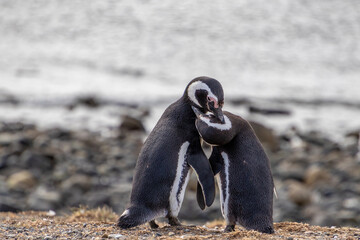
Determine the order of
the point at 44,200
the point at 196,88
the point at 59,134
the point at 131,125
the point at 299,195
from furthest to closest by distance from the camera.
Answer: the point at 131,125
the point at 59,134
the point at 299,195
the point at 44,200
the point at 196,88

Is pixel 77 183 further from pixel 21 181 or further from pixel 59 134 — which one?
pixel 59 134

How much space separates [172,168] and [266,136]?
34.7ft

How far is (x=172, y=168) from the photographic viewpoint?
5.83 m

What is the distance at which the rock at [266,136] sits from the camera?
15.8 meters

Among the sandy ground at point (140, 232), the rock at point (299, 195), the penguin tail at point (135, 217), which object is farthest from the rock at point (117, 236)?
the rock at point (299, 195)

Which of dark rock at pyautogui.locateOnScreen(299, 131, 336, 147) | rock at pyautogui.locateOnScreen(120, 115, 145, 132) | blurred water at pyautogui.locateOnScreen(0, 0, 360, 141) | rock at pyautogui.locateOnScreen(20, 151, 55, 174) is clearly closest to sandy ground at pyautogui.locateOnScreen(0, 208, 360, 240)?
rock at pyautogui.locateOnScreen(20, 151, 55, 174)

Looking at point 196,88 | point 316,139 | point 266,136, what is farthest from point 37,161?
point 196,88

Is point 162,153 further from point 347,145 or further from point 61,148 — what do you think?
point 347,145

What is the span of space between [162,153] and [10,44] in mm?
29092

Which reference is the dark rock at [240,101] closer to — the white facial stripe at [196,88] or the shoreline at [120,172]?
the shoreline at [120,172]

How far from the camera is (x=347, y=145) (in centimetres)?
1648

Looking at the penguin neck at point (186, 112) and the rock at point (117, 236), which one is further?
the penguin neck at point (186, 112)

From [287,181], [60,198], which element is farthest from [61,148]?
[287,181]

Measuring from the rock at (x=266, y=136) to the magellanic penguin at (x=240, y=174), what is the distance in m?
9.87
